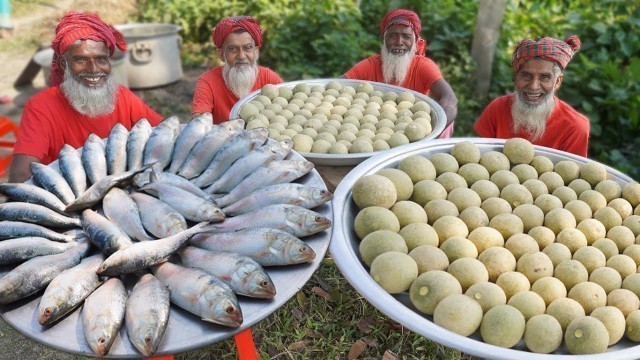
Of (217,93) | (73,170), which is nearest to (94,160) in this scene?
(73,170)

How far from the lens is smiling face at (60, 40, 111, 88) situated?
333 cm

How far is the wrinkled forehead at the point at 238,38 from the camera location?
4.19 m

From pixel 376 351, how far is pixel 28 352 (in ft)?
7.32

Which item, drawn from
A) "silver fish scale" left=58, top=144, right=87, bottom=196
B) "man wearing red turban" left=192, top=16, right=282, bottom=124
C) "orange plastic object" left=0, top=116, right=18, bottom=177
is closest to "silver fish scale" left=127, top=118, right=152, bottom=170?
"silver fish scale" left=58, top=144, right=87, bottom=196

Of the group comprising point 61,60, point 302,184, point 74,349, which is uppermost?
point 61,60

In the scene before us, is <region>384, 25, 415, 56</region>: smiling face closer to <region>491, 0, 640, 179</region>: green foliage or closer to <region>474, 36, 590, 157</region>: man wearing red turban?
<region>474, 36, 590, 157</region>: man wearing red turban

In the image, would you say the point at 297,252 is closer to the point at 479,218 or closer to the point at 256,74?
the point at 479,218

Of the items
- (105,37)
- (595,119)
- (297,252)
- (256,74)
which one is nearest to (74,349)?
(297,252)

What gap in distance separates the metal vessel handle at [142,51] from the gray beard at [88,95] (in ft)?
13.7

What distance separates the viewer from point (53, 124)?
3.60 metres

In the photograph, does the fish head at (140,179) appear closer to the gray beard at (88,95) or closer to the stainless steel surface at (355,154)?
the stainless steel surface at (355,154)

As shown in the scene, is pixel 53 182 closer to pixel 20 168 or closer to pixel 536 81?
pixel 20 168

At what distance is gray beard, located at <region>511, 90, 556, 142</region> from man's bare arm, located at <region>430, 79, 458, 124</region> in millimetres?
475

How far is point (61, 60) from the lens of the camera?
3.59m
